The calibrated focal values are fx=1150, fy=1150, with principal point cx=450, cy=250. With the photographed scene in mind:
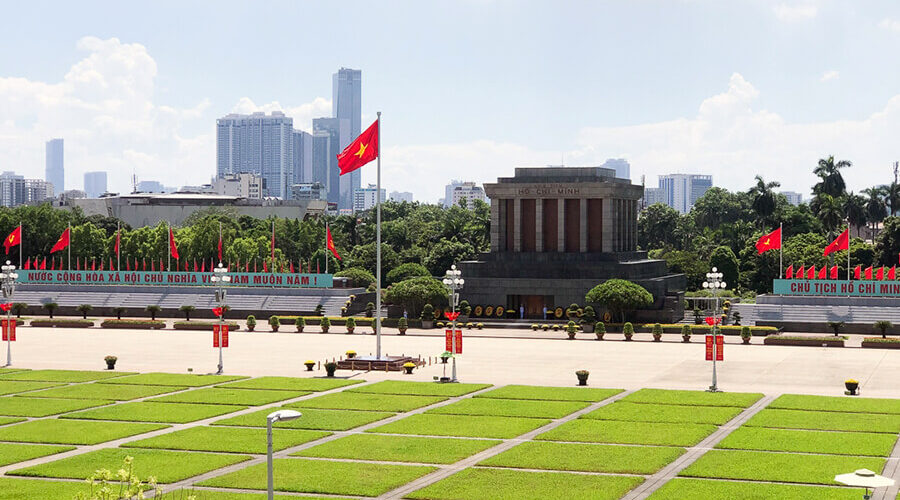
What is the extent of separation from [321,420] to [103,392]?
1521cm

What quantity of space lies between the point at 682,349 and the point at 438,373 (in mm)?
22619

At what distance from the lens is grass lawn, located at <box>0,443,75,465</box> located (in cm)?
3994

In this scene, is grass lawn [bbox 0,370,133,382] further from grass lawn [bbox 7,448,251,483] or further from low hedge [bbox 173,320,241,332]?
low hedge [bbox 173,320,241,332]

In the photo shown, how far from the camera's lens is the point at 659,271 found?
115062 mm

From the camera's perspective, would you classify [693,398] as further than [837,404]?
Yes

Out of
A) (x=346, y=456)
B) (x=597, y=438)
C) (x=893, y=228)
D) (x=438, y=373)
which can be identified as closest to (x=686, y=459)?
(x=597, y=438)

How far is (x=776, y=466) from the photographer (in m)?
37.9

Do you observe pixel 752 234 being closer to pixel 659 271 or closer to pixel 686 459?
pixel 659 271

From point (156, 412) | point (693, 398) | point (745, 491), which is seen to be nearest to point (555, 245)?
point (693, 398)

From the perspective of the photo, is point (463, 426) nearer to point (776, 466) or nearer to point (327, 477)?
point (327, 477)

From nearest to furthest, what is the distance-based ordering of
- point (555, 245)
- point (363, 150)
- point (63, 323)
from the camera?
point (363, 150) → point (63, 323) → point (555, 245)

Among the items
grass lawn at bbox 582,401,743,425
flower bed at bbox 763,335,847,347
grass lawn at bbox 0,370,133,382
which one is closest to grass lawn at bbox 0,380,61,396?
grass lawn at bbox 0,370,133,382

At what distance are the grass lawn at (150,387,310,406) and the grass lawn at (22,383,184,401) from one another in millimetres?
1585

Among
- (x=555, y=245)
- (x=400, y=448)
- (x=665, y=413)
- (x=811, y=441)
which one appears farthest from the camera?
(x=555, y=245)
